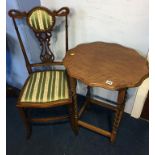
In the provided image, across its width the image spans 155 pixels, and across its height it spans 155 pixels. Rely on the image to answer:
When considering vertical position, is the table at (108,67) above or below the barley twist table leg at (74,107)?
above

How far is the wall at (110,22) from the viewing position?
1.42m

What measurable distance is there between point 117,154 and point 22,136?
873 millimetres

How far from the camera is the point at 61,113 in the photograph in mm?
1988

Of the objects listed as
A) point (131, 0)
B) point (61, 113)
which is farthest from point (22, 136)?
point (131, 0)

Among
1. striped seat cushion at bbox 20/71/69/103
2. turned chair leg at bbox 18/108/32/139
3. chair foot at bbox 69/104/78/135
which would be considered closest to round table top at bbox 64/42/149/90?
striped seat cushion at bbox 20/71/69/103

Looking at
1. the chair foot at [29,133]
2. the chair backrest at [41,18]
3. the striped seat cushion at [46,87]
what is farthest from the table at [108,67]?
the chair foot at [29,133]

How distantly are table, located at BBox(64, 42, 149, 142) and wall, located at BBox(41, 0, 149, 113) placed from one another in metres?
0.09

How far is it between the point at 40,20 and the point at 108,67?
68cm

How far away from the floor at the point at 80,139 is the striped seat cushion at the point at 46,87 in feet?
1.60

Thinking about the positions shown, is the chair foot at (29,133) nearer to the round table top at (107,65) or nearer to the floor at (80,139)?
the floor at (80,139)

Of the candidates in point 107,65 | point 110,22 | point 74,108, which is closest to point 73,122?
point 74,108

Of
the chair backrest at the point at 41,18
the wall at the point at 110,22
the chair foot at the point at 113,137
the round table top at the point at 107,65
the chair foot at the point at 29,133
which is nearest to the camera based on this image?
the round table top at the point at 107,65

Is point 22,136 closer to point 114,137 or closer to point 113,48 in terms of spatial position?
point 114,137
